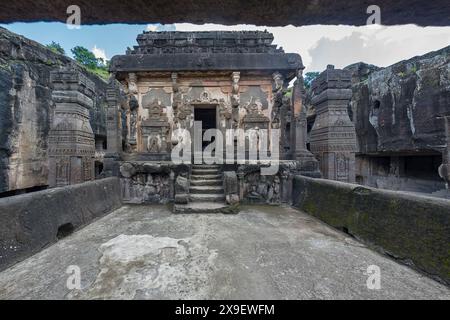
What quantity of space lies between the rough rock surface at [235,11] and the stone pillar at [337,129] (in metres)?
3.88

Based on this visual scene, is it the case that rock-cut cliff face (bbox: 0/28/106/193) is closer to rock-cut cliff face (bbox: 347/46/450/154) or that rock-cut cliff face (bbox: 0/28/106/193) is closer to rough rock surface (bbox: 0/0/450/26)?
rough rock surface (bbox: 0/0/450/26)

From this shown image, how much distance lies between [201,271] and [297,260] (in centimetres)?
113

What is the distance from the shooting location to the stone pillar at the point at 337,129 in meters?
4.55

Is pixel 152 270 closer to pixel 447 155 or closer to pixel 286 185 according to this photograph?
pixel 286 185

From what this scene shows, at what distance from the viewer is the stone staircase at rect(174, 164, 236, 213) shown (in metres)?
4.24

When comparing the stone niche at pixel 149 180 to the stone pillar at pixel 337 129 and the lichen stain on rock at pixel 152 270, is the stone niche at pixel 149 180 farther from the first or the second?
the stone pillar at pixel 337 129

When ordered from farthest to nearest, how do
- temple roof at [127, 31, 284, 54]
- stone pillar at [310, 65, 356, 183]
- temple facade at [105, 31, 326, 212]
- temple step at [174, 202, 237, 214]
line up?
temple roof at [127, 31, 284, 54] → temple facade at [105, 31, 326, 212] → stone pillar at [310, 65, 356, 183] → temple step at [174, 202, 237, 214]

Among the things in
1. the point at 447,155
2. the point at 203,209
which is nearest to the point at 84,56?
the point at 203,209

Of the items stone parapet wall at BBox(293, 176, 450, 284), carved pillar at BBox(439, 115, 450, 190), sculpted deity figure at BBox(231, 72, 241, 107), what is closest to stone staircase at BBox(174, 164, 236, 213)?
stone parapet wall at BBox(293, 176, 450, 284)

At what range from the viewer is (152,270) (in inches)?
79.4

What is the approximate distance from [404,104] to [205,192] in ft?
37.7

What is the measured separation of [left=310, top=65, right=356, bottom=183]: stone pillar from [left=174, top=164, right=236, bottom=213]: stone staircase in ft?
9.11

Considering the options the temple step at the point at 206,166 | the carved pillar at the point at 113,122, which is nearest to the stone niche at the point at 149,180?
the temple step at the point at 206,166
